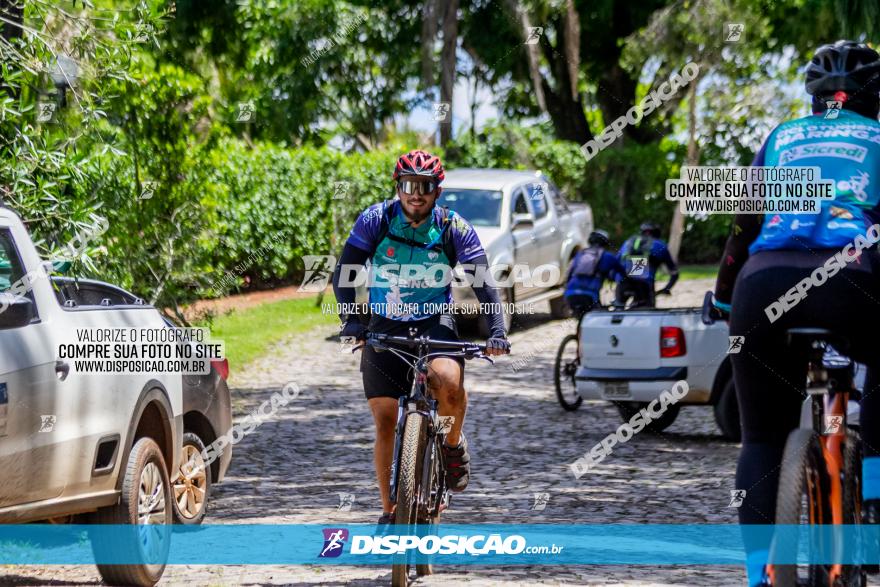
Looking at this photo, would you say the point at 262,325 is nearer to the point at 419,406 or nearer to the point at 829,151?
the point at 419,406

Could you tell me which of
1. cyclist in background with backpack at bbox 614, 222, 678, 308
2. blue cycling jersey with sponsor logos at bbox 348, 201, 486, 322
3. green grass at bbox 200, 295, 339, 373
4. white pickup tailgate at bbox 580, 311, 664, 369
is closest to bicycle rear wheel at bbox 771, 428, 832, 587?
blue cycling jersey with sponsor logos at bbox 348, 201, 486, 322

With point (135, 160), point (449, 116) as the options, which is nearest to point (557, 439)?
point (135, 160)

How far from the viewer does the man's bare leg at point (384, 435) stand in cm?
693

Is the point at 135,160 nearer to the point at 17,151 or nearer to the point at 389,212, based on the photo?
the point at 17,151

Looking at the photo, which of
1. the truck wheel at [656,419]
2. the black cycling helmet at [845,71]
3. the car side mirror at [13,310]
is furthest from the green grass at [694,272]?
the black cycling helmet at [845,71]

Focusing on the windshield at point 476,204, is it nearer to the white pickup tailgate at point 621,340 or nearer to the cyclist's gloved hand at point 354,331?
the white pickup tailgate at point 621,340

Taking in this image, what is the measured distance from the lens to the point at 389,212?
22.4 ft

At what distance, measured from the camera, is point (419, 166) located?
22.0 feet

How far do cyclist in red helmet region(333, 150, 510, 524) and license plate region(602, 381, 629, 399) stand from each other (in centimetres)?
519

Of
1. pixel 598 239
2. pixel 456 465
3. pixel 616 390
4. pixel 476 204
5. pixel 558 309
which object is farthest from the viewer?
pixel 558 309

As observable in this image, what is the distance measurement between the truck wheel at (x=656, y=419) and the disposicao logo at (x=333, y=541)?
4.72 metres

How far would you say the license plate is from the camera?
1196cm

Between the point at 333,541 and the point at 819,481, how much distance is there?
406 cm

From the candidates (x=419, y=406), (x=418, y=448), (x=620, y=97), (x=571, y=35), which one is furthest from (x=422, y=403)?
(x=620, y=97)
